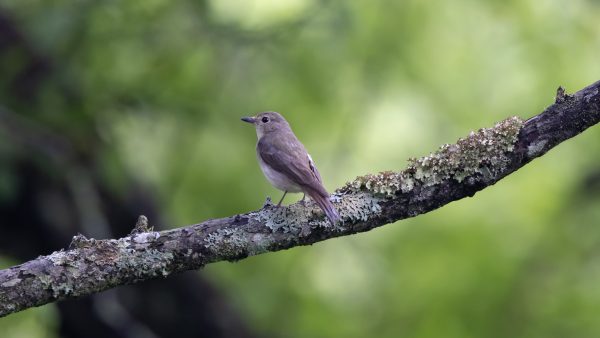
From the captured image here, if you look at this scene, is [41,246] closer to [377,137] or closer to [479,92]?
[377,137]

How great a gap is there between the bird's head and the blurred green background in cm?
123

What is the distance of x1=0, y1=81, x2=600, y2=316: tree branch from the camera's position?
4.16 meters

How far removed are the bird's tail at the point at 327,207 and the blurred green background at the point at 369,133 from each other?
12.0 ft

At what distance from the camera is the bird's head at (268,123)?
22.3 feet

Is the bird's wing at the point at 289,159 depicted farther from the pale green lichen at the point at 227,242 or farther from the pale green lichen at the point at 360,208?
the pale green lichen at the point at 227,242

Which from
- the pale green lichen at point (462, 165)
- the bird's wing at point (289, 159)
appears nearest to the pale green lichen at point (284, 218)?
the pale green lichen at point (462, 165)

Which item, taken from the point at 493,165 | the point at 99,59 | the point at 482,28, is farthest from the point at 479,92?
the point at 493,165

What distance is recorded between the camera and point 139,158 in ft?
31.7

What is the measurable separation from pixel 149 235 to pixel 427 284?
542cm

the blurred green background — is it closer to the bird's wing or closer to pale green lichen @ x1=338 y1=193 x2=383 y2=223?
the bird's wing

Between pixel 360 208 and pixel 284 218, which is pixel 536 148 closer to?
pixel 360 208

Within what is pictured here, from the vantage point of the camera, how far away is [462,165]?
441cm

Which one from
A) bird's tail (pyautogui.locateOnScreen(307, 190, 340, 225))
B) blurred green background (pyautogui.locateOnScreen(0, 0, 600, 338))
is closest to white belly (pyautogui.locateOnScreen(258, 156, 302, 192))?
bird's tail (pyautogui.locateOnScreen(307, 190, 340, 225))

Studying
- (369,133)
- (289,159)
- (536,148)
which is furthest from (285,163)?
(369,133)
